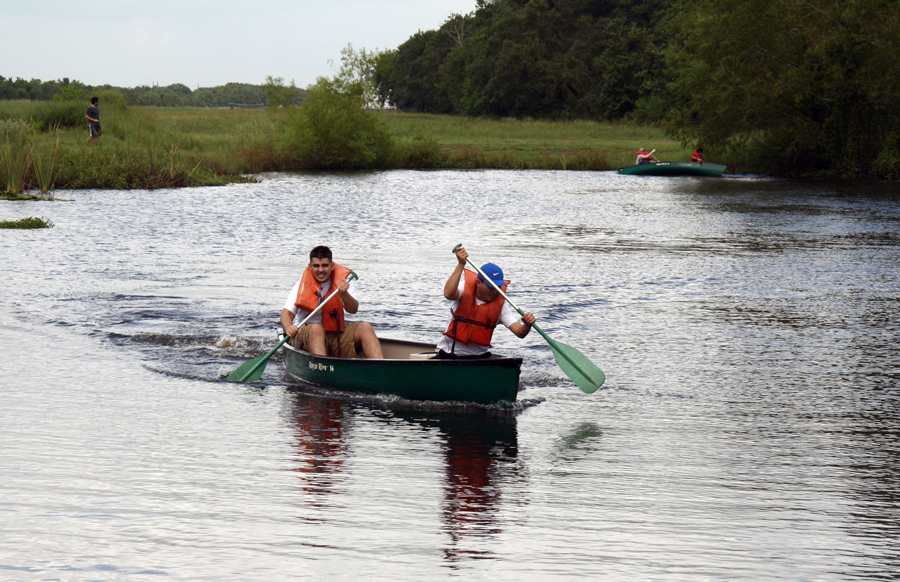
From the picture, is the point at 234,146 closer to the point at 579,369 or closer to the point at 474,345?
the point at 474,345

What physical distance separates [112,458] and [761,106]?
3884cm

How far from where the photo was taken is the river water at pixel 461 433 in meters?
5.16

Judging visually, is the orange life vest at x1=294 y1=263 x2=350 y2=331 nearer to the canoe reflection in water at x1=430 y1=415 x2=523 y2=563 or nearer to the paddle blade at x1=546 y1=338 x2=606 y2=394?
the canoe reflection in water at x1=430 y1=415 x2=523 y2=563

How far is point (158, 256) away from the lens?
19.1m

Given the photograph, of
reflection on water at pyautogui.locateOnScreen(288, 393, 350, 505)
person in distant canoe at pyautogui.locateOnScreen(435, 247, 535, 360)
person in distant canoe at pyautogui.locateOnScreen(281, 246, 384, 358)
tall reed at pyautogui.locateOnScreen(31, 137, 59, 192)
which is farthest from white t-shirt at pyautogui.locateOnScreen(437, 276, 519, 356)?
tall reed at pyautogui.locateOnScreen(31, 137, 59, 192)

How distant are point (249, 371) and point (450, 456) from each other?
3.15m

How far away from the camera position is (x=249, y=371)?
9586 mm

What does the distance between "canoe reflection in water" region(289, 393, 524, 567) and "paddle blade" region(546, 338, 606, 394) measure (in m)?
0.89

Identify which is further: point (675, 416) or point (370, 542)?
point (675, 416)

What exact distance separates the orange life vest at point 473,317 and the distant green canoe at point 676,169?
3723 centimetres

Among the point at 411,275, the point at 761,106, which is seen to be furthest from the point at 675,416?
the point at 761,106

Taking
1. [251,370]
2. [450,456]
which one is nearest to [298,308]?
[251,370]

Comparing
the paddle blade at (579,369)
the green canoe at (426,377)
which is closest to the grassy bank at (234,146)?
the green canoe at (426,377)

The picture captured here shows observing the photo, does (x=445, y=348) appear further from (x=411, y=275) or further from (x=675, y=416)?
(x=411, y=275)
